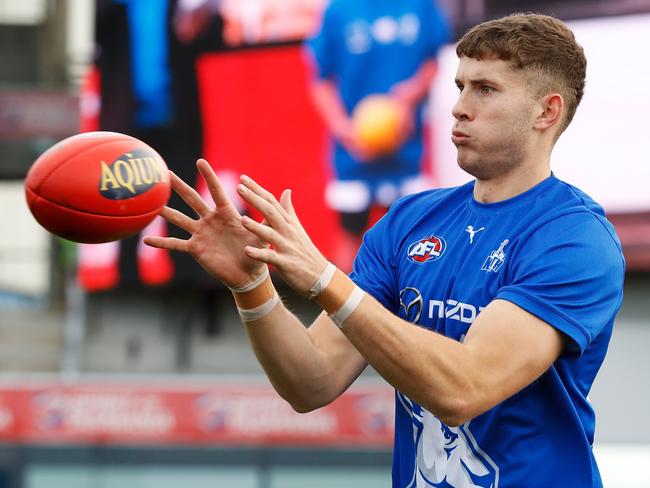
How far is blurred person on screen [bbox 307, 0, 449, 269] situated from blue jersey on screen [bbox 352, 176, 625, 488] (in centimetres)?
1011

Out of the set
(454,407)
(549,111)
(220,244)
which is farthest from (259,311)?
(549,111)

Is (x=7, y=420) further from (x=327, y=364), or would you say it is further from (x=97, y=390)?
(x=327, y=364)

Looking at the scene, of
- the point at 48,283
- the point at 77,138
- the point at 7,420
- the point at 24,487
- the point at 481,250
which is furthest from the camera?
the point at 48,283

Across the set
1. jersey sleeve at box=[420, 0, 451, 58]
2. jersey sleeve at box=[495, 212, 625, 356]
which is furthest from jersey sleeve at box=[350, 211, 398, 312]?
jersey sleeve at box=[420, 0, 451, 58]

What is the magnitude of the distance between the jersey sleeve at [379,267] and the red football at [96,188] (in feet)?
2.09

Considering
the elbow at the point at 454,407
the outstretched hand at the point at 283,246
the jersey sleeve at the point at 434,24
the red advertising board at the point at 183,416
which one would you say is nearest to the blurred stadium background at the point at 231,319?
the red advertising board at the point at 183,416

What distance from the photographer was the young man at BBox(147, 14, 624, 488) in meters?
2.83

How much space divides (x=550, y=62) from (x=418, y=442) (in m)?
1.12

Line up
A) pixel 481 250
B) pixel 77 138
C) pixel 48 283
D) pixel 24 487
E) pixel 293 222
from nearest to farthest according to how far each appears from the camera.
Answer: pixel 293 222
pixel 481 250
pixel 77 138
pixel 24 487
pixel 48 283

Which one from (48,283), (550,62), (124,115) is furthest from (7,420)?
(550,62)

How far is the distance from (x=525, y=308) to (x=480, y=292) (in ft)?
0.66

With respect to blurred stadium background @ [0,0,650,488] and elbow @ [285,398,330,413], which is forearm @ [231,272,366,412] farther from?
blurred stadium background @ [0,0,650,488]

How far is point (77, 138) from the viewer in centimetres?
348

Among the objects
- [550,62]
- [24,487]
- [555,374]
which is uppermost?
[550,62]
